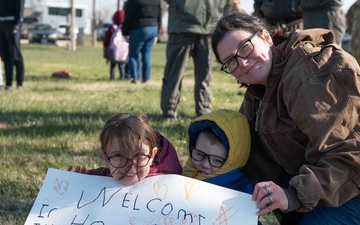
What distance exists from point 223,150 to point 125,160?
0.41 meters

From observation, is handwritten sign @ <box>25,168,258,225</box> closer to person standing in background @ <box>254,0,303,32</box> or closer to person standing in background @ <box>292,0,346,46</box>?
person standing in background @ <box>292,0,346,46</box>

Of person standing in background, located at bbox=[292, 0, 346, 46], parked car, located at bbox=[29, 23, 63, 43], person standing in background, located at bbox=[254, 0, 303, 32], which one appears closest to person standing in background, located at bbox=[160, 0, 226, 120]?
person standing in background, located at bbox=[254, 0, 303, 32]

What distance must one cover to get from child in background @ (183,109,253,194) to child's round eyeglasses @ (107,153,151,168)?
26 cm

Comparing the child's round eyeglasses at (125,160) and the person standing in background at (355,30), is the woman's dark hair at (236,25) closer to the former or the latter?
the child's round eyeglasses at (125,160)

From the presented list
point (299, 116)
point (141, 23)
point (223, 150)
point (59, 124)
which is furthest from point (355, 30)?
point (141, 23)

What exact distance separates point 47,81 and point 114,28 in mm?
2062

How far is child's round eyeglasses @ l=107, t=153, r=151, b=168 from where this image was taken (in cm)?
249

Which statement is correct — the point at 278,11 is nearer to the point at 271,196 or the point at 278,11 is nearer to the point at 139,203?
the point at 139,203

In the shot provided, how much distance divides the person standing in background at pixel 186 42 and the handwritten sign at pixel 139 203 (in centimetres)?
338

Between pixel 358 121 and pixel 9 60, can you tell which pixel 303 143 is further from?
pixel 9 60

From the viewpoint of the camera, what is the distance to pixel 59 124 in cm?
580

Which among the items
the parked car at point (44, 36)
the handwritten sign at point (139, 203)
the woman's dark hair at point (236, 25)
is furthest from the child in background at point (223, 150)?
the parked car at point (44, 36)

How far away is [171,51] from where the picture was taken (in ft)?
19.6

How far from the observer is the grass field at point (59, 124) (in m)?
3.85
